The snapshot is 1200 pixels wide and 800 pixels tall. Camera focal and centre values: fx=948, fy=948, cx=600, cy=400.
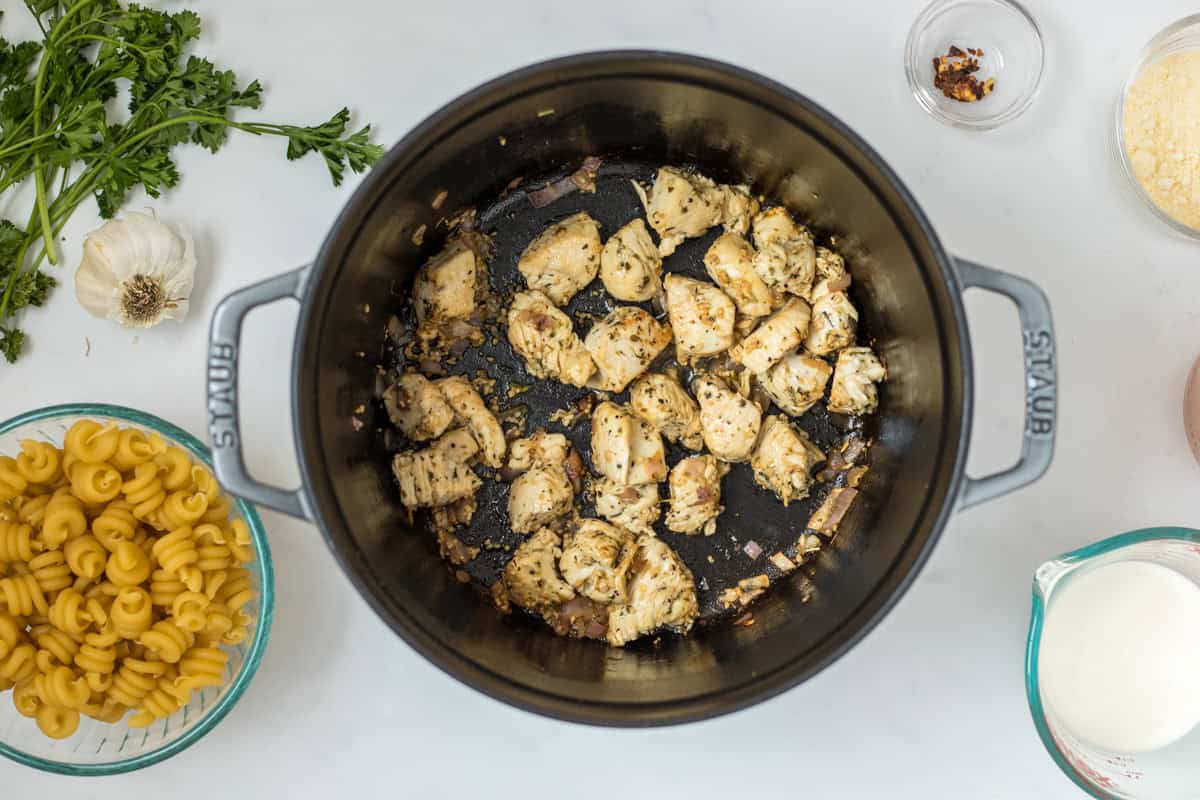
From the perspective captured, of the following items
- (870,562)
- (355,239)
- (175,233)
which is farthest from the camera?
(175,233)

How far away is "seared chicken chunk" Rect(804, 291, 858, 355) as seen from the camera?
1.69 metres

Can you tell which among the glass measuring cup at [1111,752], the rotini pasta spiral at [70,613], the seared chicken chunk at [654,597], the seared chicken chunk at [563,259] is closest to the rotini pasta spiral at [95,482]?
the rotini pasta spiral at [70,613]

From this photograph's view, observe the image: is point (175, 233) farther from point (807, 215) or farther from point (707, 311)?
point (807, 215)

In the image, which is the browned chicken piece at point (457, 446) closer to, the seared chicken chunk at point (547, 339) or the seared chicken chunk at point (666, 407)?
the seared chicken chunk at point (547, 339)

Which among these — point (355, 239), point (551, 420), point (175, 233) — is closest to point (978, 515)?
point (551, 420)

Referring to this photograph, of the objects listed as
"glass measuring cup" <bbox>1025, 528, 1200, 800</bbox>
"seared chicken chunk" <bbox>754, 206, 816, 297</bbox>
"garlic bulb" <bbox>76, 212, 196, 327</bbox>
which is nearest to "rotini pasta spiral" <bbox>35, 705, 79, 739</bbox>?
"garlic bulb" <bbox>76, 212, 196, 327</bbox>

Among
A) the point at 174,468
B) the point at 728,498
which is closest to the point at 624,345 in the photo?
the point at 728,498

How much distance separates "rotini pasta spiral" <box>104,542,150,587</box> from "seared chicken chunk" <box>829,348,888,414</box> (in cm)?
119

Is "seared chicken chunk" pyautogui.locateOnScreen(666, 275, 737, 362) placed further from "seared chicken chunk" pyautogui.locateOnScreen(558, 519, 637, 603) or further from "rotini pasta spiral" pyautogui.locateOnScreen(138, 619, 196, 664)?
"rotini pasta spiral" pyautogui.locateOnScreen(138, 619, 196, 664)

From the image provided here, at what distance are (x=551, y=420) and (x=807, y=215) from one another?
60cm

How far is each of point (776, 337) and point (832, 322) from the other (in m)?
0.11

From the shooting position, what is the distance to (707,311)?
1.69 meters

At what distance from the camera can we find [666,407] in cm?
168

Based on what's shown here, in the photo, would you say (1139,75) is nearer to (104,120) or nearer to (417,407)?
(417,407)
